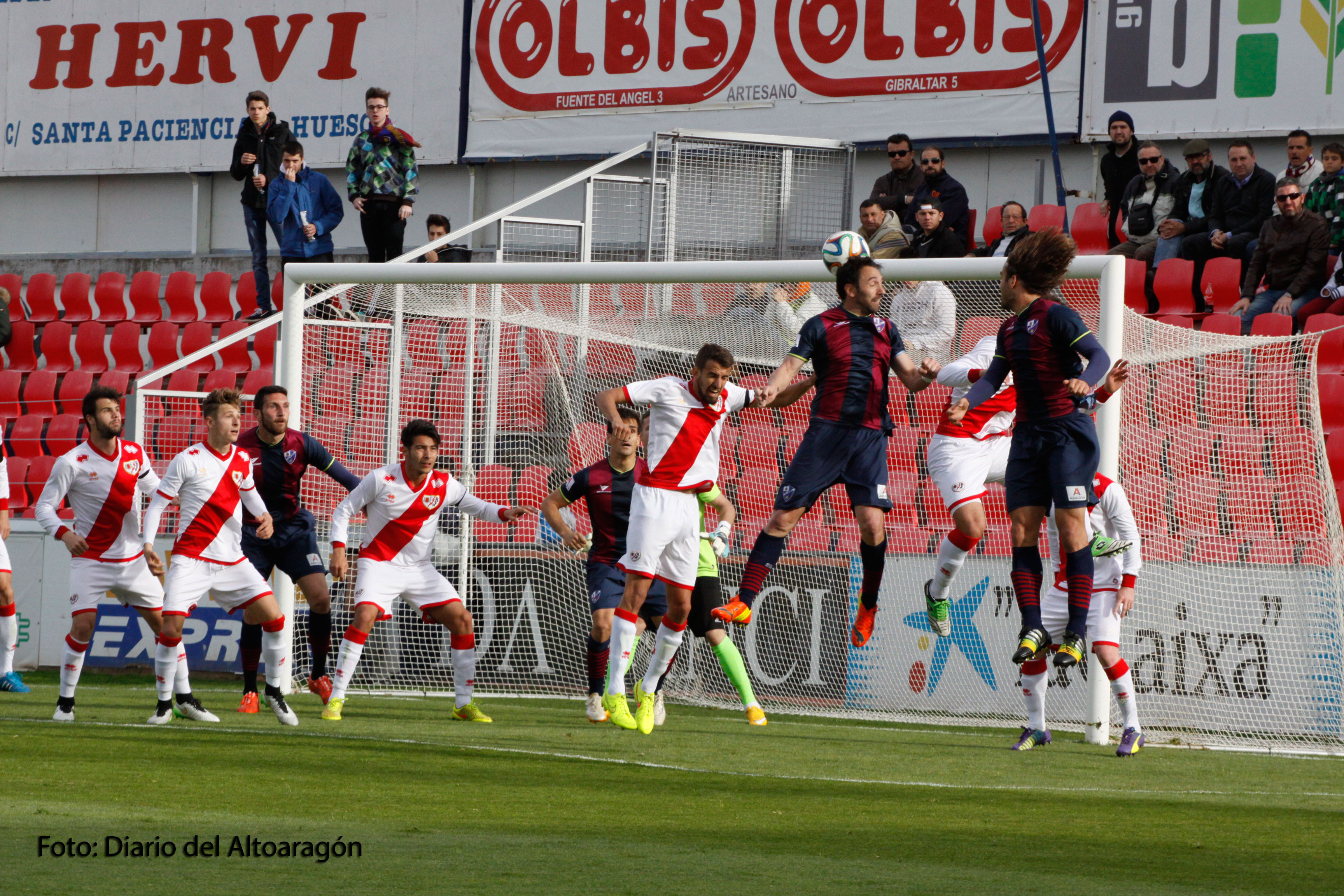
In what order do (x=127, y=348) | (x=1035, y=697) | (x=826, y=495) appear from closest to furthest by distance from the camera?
(x=1035, y=697), (x=826, y=495), (x=127, y=348)

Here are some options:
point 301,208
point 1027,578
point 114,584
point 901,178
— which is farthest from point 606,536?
point 301,208

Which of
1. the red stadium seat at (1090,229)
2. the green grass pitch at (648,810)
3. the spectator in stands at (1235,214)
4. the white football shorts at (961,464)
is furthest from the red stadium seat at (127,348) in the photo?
the white football shorts at (961,464)

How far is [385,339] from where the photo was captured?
13125 mm

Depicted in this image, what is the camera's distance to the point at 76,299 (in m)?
19.8

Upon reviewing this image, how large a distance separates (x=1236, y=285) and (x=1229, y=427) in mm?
3100

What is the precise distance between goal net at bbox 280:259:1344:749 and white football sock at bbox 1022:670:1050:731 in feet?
2.88

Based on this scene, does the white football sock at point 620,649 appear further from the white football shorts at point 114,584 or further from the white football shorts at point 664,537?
the white football shorts at point 114,584

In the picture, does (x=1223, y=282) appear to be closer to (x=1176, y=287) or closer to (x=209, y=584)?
(x=1176, y=287)

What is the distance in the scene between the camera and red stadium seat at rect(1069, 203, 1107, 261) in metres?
15.4

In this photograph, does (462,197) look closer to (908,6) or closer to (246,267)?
(246,267)

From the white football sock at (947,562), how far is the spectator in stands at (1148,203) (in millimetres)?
5574

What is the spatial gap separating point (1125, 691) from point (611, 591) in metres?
3.24

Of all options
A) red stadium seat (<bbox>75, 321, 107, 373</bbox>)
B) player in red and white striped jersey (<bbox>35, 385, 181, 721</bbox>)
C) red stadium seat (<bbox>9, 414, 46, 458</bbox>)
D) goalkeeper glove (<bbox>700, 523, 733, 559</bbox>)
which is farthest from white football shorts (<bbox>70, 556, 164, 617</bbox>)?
red stadium seat (<bbox>75, 321, 107, 373</bbox>)

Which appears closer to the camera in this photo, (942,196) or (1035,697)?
(1035,697)
